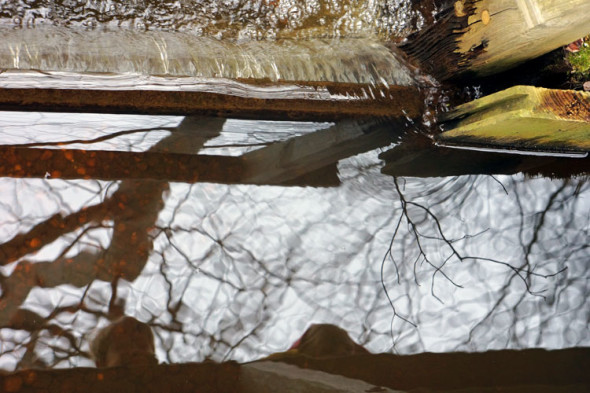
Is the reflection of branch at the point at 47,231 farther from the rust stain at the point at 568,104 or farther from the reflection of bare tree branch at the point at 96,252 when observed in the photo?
the rust stain at the point at 568,104

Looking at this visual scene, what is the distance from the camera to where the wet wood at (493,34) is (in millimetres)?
1771

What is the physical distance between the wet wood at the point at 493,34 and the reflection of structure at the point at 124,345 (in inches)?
68.7

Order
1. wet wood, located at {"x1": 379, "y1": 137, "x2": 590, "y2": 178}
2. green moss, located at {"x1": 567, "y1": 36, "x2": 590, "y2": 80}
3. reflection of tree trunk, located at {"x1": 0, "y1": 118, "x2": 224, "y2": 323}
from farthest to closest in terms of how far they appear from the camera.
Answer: wet wood, located at {"x1": 379, "y1": 137, "x2": 590, "y2": 178} → green moss, located at {"x1": 567, "y1": 36, "x2": 590, "y2": 80} → reflection of tree trunk, located at {"x1": 0, "y1": 118, "x2": 224, "y2": 323}

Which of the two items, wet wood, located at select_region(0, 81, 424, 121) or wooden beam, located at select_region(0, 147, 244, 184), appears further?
wooden beam, located at select_region(0, 147, 244, 184)

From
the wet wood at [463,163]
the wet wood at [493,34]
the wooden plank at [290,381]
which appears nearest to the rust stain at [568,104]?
the wet wood at [493,34]

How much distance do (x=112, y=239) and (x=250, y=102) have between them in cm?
84

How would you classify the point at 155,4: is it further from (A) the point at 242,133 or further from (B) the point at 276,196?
(B) the point at 276,196

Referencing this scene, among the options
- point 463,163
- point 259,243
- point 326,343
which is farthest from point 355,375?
point 463,163

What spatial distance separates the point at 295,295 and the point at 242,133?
2.57 feet

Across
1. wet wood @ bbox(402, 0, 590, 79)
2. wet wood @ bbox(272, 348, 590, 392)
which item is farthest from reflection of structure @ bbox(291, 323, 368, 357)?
wet wood @ bbox(402, 0, 590, 79)

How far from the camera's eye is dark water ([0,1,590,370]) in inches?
79.7

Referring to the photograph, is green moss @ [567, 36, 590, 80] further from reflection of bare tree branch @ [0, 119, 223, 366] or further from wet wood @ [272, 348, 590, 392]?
reflection of bare tree branch @ [0, 119, 223, 366]

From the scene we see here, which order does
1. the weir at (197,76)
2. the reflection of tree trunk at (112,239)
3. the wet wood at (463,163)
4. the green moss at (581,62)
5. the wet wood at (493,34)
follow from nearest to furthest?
the wet wood at (493,34), the weir at (197,76), the reflection of tree trunk at (112,239), the green moss at (581,62), the wet wood at (463,163)

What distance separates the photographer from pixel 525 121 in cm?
204
